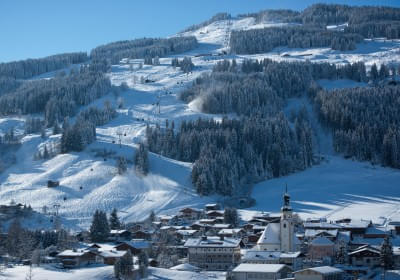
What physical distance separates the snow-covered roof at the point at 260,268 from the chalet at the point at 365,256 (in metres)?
8.28

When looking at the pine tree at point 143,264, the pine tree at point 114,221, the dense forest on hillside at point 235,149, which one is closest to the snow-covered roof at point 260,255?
the pine tree at point 143,264

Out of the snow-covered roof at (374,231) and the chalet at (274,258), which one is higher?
the chalet at (274,258)

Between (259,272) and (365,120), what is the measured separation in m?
65.4

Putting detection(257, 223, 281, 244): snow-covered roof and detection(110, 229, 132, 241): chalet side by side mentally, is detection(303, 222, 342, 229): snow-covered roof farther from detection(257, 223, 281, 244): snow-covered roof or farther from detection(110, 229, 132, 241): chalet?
detection(110, 229, 132, 241): chalet

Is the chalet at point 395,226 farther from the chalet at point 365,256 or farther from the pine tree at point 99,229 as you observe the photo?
the pine tree at point 99,229

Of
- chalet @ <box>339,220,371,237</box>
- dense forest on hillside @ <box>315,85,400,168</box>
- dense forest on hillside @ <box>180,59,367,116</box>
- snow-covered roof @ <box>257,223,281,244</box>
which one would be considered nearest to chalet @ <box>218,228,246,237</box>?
snow-covered roof @ <box>257,223,281,244</box>

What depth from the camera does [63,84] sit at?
161875mm

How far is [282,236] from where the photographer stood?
221 ft

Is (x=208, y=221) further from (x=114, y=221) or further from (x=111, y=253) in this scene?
(x=111, y=253)

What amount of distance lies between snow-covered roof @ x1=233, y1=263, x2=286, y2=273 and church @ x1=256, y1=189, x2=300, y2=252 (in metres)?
7.52

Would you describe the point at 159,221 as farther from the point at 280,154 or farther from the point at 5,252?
the point at 280,154

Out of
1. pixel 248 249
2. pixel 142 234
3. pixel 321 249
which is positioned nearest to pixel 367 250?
pixel 321 249

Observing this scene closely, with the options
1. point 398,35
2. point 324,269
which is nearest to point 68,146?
point 324,269

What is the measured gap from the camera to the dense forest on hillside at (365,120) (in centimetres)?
10700
